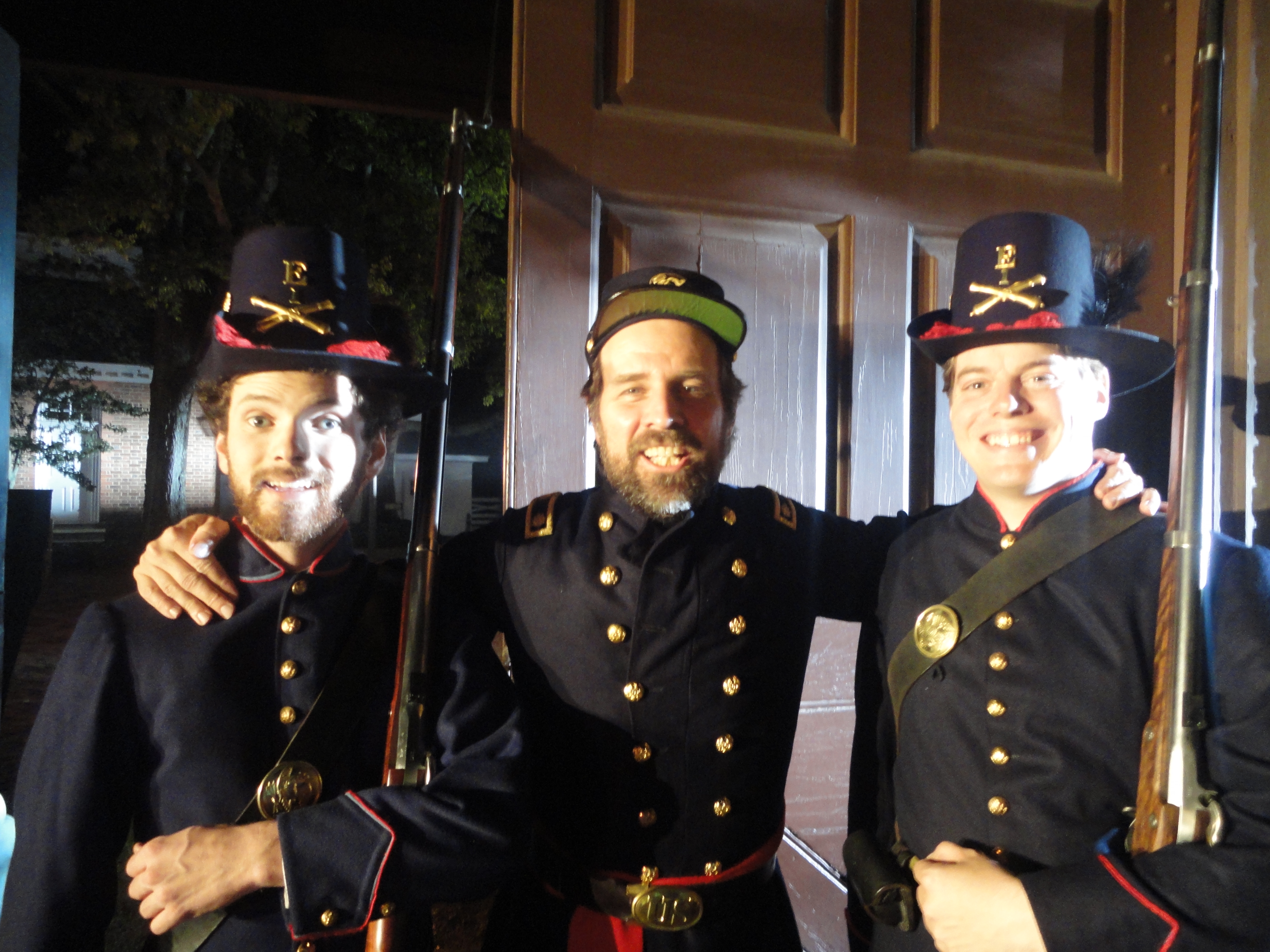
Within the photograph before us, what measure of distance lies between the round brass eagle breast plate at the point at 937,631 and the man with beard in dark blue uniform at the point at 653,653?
0.98 feet

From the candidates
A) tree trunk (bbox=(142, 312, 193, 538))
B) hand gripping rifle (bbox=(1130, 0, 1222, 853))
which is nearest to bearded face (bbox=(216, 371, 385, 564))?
hand gripping rifle (bbox=(1130, 0, 1222, 853))

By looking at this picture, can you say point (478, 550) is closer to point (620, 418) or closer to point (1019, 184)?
point (620, 418)

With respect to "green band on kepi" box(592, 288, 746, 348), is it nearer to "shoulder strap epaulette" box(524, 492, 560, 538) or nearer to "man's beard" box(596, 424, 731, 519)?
"man's beard" box(596, 424, 731, 519)

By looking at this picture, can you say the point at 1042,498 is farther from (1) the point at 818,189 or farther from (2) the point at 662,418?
(1) the point at 818,189

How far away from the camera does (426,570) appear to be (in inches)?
65.7

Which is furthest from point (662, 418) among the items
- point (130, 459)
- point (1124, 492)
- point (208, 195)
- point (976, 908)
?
point (130, 459)

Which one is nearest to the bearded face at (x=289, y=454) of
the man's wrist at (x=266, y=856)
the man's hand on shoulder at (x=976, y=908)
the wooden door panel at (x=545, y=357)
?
the man's wrist at (x=266, y=856)

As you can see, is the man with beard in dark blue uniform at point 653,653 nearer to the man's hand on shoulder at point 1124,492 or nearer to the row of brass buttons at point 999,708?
the row of brass buttons at point 999,708

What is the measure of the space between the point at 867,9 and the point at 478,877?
8.87 ft

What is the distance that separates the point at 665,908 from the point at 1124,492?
4.35 ft

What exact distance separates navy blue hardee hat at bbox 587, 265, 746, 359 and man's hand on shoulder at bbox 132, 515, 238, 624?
99 cm

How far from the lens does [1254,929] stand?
1.29 metres

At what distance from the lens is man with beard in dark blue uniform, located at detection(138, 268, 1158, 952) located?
66.7 inches

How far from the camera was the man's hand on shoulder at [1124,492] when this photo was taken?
1.63 metres
